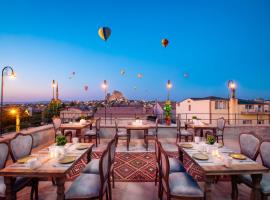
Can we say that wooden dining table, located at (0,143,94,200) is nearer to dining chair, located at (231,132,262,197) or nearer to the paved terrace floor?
the paved terrace floor

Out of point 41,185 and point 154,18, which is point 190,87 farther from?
point 41,185

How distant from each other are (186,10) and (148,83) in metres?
20.3

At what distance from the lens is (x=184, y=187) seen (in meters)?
2.03

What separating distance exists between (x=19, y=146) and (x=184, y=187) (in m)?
2.48

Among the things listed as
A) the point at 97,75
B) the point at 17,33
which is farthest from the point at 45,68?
the point at 97,75

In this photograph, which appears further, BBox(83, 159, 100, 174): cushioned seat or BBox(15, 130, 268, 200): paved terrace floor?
BBox(15, 130, 268, 200): paved terrace floor

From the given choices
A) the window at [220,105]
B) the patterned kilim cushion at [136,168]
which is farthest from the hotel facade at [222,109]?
Result: the patterned kilim cushion at [136,168]

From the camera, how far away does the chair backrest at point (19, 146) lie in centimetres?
250

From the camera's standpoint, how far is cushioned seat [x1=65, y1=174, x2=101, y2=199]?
190 cm

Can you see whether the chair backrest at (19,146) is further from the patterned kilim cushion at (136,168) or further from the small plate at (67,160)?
the patterned kilim cushion at (136,168)

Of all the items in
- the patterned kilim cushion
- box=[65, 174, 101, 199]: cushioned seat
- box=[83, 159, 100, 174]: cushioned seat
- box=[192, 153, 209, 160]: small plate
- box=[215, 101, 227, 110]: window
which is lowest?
the patterned kilim cushion

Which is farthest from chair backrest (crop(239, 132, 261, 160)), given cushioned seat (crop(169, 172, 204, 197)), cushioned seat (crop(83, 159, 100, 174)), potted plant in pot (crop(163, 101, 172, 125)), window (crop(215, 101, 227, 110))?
window (crop(215, 101, 227, 110))

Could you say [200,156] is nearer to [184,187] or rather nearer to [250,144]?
[184,187]

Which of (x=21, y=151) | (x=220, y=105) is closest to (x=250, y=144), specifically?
(x=21, y=151)
